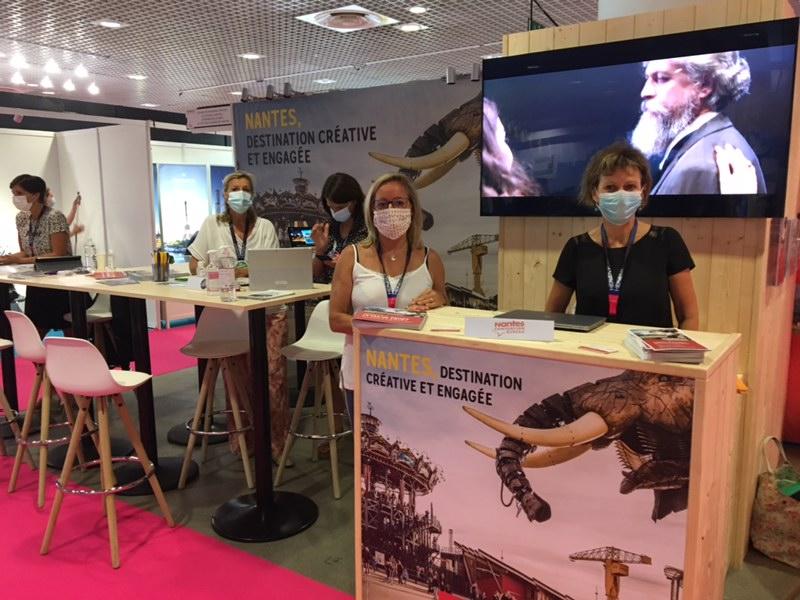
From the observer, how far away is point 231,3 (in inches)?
195

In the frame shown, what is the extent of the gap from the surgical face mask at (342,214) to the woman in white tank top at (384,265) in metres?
1.25

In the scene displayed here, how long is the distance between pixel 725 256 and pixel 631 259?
22.9 inches

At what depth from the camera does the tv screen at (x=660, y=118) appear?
2.36 metres

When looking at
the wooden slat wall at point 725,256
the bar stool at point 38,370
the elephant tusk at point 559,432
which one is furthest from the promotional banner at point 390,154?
the elephant tusk at point 559,432

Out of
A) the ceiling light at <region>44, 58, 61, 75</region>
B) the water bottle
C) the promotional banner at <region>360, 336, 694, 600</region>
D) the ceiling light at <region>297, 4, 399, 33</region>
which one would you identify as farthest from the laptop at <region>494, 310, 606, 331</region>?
the ceiling light at <region>44, 58, 61, 75</region>

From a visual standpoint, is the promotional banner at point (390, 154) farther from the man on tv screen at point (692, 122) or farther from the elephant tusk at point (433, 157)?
the man on tv screen at point (692, 122)

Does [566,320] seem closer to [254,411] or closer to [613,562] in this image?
[613,562]

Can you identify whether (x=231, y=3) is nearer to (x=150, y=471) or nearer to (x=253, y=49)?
(x=253, y=49)

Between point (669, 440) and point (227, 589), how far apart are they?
184 cm

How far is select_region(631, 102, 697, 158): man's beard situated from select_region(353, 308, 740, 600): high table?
924mm

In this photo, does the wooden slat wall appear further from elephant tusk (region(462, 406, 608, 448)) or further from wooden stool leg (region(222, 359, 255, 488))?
wooden stool leg (region(222, 359, 255, 488))

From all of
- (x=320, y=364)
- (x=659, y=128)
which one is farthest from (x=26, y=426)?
(x=659, y=128)

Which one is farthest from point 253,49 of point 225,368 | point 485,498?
point 485,498

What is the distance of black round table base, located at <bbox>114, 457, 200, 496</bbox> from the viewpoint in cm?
344
